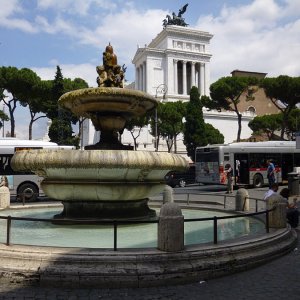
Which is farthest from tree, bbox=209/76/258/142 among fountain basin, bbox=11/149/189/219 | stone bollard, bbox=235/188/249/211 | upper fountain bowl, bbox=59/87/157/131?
fountain basin, bbox=11/149/189/219

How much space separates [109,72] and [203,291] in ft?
23.9

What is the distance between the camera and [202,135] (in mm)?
55688

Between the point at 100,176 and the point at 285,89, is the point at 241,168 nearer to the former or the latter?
the point at 100,176

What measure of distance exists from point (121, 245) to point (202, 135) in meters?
48.7

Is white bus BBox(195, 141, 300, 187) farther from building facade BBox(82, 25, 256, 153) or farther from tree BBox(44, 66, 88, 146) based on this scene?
building facade BBox(82, 25, 256, 153)

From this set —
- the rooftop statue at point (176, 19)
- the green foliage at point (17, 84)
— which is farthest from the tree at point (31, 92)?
the rooftop statue at point (176, 19)

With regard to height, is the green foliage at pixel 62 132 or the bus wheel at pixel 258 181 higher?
the green foliage at pixel 62 132

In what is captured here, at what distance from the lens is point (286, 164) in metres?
29.1

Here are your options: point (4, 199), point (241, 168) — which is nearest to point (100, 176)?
point (4, 199)

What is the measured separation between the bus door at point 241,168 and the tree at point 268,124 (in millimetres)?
45052

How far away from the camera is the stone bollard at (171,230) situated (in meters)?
6.58

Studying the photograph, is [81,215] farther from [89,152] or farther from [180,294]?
[180,294]

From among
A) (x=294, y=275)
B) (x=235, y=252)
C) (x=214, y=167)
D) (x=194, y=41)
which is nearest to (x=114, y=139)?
(x=235, y=252)

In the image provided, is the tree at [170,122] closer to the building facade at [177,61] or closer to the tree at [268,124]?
the tree at [268,124]
